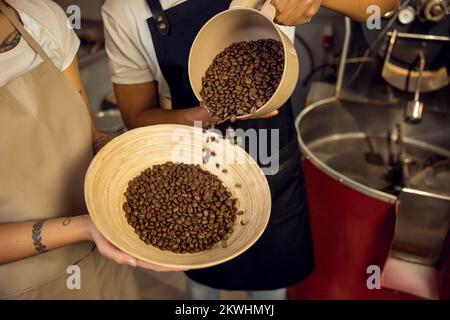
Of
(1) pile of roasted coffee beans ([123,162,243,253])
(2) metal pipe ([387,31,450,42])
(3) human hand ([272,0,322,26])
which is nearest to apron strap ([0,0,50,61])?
(1) pile of roasted coffee beans ([123,162,243,253])

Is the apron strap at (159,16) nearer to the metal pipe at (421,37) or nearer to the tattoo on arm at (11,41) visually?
the tattoo on arm at (11,41)

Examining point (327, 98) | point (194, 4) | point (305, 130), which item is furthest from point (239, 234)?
point (327, 98)

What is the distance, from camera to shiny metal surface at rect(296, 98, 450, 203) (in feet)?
→ 4.60

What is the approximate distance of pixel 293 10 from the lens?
756mm

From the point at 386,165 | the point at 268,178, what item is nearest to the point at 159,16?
the point at 268,178

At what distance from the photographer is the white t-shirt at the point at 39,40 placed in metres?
0.83

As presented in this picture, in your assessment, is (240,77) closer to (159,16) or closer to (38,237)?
(159,16)

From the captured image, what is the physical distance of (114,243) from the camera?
0.69 metres

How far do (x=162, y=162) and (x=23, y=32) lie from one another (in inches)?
15.4

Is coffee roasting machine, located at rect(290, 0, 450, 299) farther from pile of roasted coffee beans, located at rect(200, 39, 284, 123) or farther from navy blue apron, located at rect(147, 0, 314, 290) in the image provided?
pile of roasted coffee beans, located at rect(200, 39, 284, 123)

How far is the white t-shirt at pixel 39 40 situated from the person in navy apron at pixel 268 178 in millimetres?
104

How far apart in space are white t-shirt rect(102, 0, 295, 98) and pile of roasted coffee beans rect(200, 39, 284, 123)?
19cm

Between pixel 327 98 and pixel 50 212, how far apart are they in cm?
107

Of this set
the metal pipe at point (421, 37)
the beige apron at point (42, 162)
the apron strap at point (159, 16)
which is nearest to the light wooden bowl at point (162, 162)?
the beige apron at point (42, 162)
